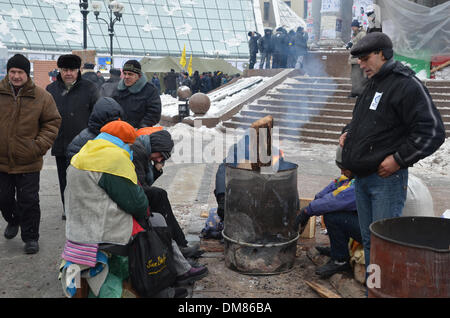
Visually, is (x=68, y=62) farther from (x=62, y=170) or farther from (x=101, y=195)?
(x=101, y=195)

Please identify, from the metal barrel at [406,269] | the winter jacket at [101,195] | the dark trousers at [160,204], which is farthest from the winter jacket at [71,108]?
the metal barrel at [406,269]

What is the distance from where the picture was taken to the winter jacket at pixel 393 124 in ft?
9.81

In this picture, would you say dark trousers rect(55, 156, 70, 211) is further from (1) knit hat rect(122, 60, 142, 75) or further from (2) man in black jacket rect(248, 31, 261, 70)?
(2) man in black jacket rect(248, 31, 261, 70)

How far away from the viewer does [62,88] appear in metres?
5.76

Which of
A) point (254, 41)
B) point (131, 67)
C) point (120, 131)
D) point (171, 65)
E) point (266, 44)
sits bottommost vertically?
point (171, 65)

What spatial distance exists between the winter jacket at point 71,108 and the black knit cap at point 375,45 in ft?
11.8

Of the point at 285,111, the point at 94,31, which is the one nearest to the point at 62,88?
the point at 285,111

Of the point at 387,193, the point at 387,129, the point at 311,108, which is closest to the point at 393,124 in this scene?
the point at 387,129

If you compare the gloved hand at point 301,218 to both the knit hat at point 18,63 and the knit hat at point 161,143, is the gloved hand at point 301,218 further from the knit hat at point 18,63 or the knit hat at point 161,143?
the knit hat at point 18,63

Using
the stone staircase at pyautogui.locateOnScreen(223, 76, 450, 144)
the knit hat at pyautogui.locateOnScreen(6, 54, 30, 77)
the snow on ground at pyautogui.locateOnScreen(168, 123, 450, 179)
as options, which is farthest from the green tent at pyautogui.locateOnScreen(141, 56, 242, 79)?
the knit hat at pyautogui.locateOnScreen(6, 54, 30, 77)

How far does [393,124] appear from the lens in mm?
3137

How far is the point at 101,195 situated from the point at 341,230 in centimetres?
202

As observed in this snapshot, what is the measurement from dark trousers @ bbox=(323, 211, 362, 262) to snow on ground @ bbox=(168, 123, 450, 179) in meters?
5.60
